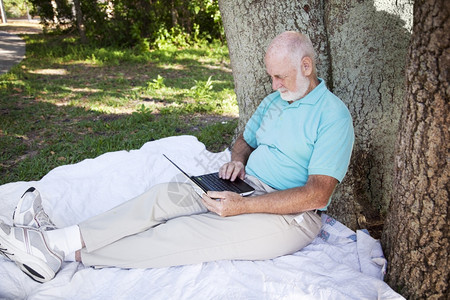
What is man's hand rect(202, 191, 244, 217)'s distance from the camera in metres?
2.39

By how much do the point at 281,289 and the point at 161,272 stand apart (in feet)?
2.44

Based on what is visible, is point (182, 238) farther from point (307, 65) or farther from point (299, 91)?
point (307, 65)

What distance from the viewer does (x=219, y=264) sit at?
2.42 m

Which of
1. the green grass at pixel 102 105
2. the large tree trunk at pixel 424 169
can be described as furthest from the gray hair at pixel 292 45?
the green grass at pixel 102 105

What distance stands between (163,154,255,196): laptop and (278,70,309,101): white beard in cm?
66

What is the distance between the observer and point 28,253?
7.59 ft

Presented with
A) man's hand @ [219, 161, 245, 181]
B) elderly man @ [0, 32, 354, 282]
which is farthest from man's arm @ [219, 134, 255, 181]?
elderly man @ [0, 32, 354, 282]

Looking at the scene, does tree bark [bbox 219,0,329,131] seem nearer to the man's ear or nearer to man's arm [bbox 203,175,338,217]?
the man's ear

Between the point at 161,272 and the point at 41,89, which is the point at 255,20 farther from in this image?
the point at 41,89

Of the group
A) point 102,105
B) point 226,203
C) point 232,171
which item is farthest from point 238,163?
point 102,105

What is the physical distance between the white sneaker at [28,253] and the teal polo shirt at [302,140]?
1467 mm

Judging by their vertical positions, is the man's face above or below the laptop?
above

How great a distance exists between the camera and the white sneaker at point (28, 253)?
2311mm

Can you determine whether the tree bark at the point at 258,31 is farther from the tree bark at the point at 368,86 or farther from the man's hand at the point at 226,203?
the man's hand at the point at 226,203
